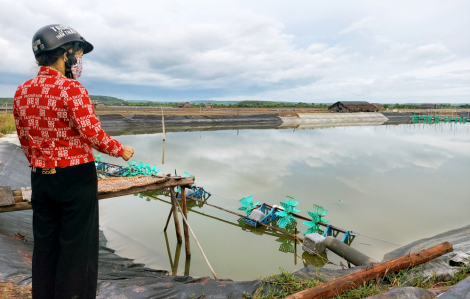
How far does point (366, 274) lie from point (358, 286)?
0.14 meters

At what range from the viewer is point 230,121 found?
108 ft

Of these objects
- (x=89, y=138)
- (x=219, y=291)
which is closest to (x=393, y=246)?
(x=219, y=291)

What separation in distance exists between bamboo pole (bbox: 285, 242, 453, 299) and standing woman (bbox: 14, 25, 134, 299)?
5.02ft

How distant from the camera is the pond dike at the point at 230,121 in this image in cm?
2678

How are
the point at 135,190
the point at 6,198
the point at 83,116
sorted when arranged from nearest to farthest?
the point at 83,116
the point at 6,198
the point at 135,190

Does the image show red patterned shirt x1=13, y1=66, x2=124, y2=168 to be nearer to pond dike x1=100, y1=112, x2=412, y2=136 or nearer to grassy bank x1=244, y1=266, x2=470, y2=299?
grassy bank x1=244, y1=266, x2=470, y2=299

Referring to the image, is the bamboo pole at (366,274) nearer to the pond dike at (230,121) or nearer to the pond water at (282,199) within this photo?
the pond water at (282,199)

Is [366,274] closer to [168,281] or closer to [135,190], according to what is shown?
[168,281]

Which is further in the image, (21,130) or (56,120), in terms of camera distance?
(21,130)

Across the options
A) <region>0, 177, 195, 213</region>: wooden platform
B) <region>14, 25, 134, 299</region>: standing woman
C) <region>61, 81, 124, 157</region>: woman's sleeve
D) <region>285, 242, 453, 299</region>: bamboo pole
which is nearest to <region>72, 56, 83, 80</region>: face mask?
<region>14, 25, 134, 299</region>: standing woman

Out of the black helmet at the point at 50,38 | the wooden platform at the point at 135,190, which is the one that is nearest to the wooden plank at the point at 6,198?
the wooden platform at the point at 135,190

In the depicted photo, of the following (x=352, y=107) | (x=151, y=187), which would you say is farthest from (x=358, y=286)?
(x=352, y=107)

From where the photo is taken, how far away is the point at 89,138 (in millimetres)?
1509

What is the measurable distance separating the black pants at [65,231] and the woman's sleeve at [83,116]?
21 cm
